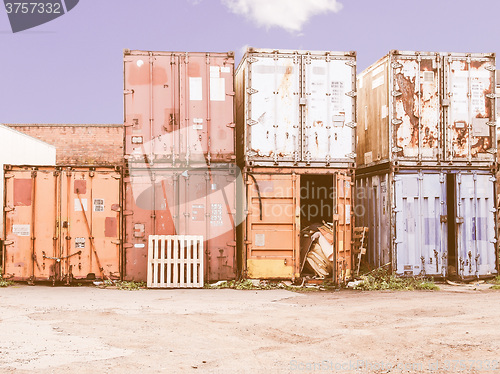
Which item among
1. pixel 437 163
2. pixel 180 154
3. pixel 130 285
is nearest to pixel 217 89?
pixel 180 154

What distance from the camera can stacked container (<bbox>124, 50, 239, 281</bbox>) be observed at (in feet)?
44.2

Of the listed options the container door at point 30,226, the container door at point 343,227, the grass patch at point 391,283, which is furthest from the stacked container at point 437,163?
the container door at point 30,226

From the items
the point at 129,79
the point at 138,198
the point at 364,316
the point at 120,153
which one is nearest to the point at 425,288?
the point at 364,316

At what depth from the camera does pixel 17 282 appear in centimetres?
1366

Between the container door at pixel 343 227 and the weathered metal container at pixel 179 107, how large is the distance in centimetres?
286

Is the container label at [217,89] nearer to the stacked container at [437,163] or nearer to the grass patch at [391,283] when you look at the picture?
the stacked container at [437,163]

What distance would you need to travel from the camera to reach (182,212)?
13.5m

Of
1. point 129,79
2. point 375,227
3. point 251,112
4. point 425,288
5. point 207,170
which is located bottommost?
point 425,288

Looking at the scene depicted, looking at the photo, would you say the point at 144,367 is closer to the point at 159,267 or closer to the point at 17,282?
the point at 159,267

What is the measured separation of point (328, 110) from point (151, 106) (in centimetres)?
439

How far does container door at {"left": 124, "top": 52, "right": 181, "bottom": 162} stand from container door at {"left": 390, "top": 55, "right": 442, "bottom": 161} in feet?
18.5

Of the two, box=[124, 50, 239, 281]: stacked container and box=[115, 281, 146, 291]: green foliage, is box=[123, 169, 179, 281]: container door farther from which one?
box=[115, 281, 146, 291]: green foliage

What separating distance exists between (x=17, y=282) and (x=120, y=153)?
14.8 metres

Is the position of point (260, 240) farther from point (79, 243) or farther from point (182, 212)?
point (79, 243)
